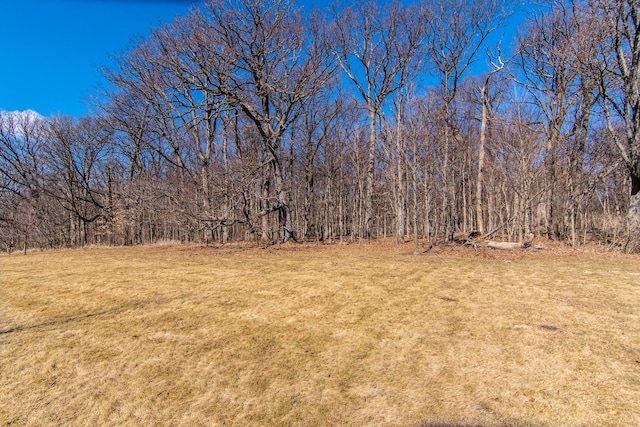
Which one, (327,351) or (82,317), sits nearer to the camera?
(327,351)

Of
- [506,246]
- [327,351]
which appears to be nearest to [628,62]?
[506,246]

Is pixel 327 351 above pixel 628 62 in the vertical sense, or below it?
below

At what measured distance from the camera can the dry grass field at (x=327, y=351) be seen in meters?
3.05

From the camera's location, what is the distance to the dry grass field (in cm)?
305

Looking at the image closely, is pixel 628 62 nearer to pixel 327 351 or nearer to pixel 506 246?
pixel 506 246

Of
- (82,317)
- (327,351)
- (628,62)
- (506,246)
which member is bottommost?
(327,351)

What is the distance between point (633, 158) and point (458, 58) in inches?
380

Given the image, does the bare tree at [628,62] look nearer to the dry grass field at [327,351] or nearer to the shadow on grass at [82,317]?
the dry grass field at [327,351]

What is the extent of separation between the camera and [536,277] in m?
7.14

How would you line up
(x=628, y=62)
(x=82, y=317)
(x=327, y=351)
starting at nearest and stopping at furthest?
(x=327, y=351) < (x=82, y=317) < (x=628, y=62)

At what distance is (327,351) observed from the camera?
4164 mm

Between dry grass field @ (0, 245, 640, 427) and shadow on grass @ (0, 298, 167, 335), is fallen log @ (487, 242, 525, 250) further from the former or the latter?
shadow on grass @ (0, 298, 167, 335)

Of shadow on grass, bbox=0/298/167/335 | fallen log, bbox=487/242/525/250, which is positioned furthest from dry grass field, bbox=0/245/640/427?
fallen log, bbox=487/242/525/250

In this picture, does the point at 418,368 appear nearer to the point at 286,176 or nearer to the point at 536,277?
the point at 536,277
